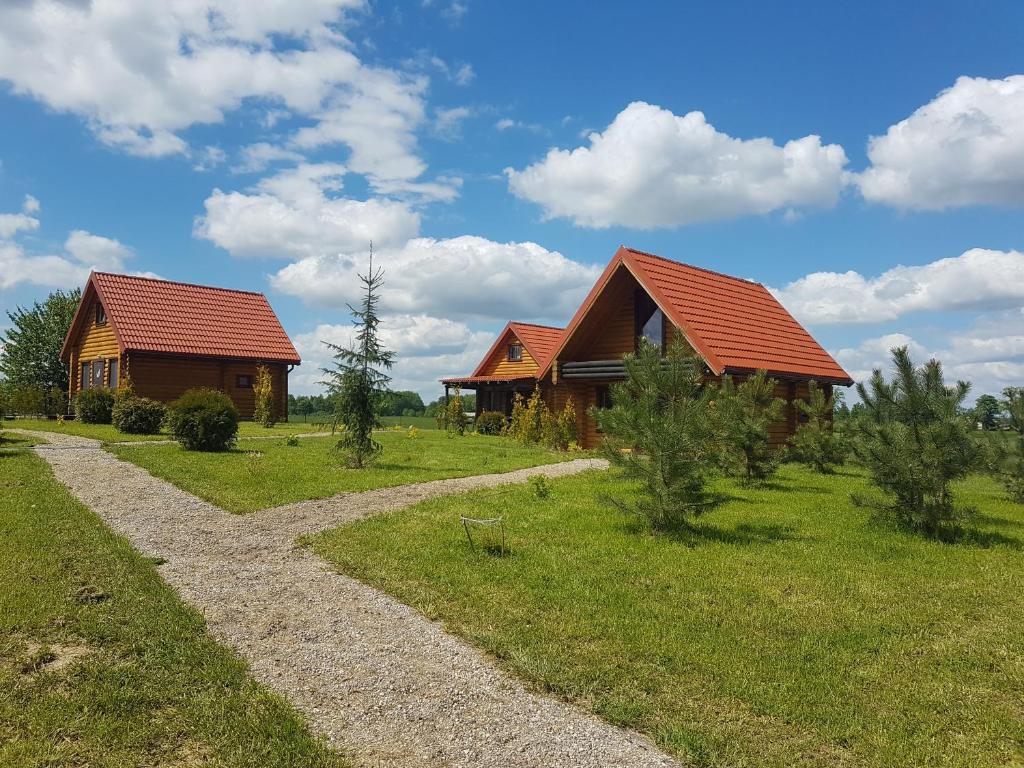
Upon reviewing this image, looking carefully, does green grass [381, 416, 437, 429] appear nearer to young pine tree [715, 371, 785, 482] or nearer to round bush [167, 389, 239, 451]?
round bush [167, 389, 239, 451]

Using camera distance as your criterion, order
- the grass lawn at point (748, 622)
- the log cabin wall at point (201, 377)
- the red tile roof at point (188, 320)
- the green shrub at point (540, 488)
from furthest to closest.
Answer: the red tile roof at point (188, 320)
the log cabin wall at point (201, 377)
the green shrub at point (540, 488)
the grass lawn at point (748, 622)

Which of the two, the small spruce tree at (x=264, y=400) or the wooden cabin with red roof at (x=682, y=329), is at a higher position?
the wooden cabin with red roof at (x=682, y=329)

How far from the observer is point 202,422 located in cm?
1703

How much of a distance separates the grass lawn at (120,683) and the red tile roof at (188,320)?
75.1ft

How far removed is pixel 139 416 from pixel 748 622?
67.9 feet

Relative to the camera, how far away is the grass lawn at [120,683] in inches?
158

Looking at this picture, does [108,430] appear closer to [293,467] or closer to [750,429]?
[293,467]

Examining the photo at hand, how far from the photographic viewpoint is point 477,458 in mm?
17875

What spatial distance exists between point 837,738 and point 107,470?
14.1 metres

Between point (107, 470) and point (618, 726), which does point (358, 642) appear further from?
point (107, 470)

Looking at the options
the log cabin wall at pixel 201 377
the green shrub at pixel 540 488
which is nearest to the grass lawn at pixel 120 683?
the green shrub at pixel 540 488

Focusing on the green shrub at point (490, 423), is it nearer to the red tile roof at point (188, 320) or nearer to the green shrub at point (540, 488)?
Answer: the red tile roof at point (188, 320)

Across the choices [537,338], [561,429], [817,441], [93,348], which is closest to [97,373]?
[93,348]

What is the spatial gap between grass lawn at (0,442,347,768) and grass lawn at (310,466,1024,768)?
1.80 meters
